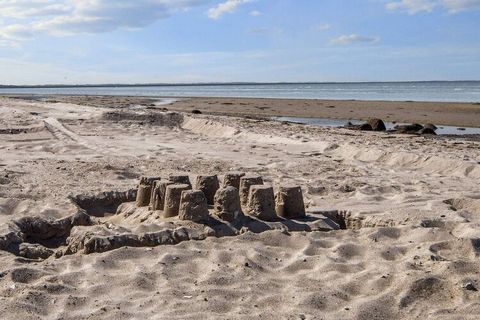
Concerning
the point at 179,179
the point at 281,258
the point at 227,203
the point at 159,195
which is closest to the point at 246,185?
the point at 227,203

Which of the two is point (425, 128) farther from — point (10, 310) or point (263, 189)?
point (10, 310)

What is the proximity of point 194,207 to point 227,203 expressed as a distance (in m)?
0.31

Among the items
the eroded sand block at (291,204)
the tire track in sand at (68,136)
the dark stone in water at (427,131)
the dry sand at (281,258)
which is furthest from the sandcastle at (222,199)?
the dark stone in water at (427,131)

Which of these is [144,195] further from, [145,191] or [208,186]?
[208,186]

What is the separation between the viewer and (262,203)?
5.38 metres

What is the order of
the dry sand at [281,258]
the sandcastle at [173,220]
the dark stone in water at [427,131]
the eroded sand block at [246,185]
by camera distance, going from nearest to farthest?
the dry sand at [281,258] < the sandcastle at [173,220] < the eroded sand block at [246,185] < the dark stone in water at [427,131]

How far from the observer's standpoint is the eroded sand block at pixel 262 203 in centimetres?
537

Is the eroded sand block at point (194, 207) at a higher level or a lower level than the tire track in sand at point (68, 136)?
higher

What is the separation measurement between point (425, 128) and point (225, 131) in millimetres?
5987

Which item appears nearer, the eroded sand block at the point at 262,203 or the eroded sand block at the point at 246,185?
the eroded sand block at the point at 262,203

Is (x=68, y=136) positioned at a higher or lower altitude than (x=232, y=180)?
lower

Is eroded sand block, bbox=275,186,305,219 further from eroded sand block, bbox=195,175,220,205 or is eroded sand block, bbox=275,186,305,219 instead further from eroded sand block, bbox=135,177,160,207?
eroded sand block, bbox=135,177,160,207

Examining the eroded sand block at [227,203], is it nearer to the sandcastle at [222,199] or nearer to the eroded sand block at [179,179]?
the sandcastle at [222,199]

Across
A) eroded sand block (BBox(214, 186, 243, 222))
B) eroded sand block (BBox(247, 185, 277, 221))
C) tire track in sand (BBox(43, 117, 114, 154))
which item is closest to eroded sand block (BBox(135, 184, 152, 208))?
eroded sand block (BBox(214, 186, 243, 222))
